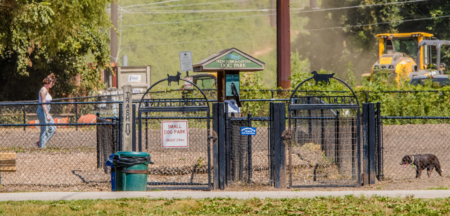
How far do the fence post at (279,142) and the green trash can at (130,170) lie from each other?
2.13 meters

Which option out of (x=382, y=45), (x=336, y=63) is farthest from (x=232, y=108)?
(x=336, y=63)

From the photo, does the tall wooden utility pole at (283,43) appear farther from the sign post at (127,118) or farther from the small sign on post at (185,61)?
the sign post at (127,118)

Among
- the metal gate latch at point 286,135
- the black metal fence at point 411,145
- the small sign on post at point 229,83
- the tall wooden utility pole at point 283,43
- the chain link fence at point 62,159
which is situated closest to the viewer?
the metal gate latch at point 286,135

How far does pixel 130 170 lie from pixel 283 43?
49.7ft

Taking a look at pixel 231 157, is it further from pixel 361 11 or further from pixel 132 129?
pixel 361 11

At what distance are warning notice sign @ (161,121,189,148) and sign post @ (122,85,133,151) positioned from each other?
0.53 metres

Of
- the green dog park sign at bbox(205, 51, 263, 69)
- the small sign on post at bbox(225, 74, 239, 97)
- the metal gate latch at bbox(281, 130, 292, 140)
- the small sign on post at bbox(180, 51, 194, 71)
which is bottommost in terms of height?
the metal gate latch at bbox(281, 130, 292, 140)

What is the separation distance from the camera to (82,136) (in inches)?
589

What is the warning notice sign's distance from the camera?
7920mm

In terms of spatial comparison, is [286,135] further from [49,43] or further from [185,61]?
[49,43]

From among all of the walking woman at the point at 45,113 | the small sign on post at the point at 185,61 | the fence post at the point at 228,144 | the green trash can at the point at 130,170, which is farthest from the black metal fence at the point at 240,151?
the small sign on post at the point at 185,61

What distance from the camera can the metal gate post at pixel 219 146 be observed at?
8.08 m

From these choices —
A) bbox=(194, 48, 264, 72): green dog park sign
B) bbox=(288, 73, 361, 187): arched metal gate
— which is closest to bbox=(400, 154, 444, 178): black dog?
bbox=(288, 73, 361, 187): arched metal gate

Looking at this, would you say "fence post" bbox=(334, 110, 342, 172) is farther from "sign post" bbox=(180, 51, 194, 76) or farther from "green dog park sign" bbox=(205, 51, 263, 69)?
"sign post" bbox=(180, 51, 194, 76)
